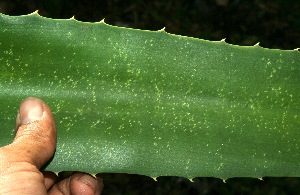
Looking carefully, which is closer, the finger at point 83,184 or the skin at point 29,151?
the skin at point 29,151

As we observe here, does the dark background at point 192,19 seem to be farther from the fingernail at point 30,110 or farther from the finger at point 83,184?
the fingernail at point 30,110

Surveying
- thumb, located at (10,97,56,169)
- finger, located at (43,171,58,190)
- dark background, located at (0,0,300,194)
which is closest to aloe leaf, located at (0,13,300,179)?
thumb, located at (10,97,56,169)

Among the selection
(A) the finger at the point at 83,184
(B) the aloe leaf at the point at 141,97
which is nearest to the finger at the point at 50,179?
(A) the finger at the point at 83,184

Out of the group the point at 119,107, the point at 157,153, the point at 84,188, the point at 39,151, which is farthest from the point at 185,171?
the point at 84,188

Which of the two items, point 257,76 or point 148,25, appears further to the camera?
point 148,25

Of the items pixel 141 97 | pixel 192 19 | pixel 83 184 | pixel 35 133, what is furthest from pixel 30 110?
pixel 192 19

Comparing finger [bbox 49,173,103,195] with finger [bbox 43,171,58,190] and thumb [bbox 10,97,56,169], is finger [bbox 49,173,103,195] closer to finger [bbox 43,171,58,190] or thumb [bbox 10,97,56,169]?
finger [bbox 43,171,58,190]

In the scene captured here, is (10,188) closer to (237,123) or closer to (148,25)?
(237,123)
